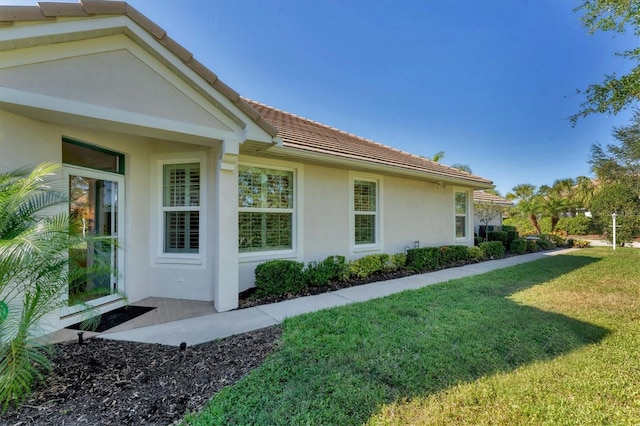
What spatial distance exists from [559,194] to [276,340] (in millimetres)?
36616

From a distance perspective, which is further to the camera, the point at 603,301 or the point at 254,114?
the point at 603,301

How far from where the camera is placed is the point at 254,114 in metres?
5.38

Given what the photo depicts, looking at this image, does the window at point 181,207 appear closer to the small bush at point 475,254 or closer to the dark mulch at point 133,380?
the dark mulch at point 133,380

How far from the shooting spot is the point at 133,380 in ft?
10.2

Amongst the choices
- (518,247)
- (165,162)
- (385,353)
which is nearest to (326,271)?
(385,353)

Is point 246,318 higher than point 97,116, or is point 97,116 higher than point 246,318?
point 97,116

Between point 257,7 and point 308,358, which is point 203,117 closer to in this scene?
point 308,358

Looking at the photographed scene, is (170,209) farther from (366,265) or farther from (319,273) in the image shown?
(366,265)

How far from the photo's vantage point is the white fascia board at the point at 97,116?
12.0 ft

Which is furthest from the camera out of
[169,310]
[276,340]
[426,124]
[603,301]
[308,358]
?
[426,124]

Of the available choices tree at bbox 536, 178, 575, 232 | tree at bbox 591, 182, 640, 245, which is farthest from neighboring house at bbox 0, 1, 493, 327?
tree at bbox 536, 178, 575, 232

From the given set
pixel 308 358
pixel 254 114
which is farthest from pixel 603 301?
pixel 254 114

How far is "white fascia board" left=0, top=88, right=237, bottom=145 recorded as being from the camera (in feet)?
12.0

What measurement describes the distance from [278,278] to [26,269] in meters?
4.27
